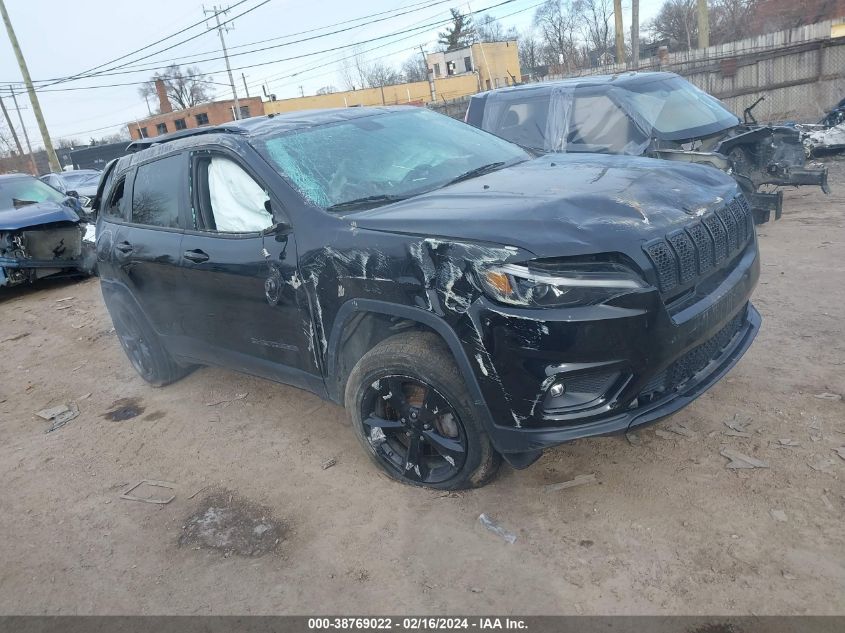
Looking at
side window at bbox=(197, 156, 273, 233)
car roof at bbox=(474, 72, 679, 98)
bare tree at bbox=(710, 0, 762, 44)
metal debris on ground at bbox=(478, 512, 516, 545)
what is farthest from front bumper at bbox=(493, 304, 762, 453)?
bare tree at bbox=(710, 0, 762, 44)

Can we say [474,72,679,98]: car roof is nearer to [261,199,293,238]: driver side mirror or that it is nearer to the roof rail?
the roof rail

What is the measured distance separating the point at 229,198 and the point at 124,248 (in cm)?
134

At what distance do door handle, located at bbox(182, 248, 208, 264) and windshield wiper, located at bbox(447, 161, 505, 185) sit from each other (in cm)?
152

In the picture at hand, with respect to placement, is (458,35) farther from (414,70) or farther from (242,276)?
(242,276)

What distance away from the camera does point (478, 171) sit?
3686mm

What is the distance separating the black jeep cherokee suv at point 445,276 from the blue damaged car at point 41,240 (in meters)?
5.83

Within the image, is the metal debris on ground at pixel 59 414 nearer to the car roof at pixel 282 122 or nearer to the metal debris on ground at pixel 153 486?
the metal debris on ground at pixel 153 486

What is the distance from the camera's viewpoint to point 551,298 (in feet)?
8.00

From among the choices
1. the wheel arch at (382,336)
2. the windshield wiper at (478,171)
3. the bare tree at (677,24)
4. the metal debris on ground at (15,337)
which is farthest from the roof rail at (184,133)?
the bare tree at (677,24)

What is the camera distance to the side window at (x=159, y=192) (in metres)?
4.01

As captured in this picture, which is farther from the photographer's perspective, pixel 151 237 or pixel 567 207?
pixel 151 237

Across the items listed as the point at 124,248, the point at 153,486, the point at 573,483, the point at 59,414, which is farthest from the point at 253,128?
the point at 59,414

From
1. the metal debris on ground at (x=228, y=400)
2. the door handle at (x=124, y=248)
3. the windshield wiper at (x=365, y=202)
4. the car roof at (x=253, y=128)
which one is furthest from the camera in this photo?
the metal debris on ground at (x=228, y=400)
